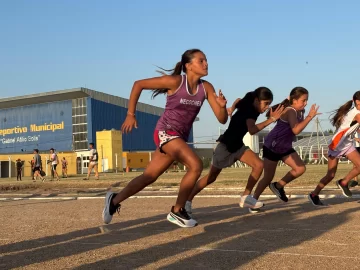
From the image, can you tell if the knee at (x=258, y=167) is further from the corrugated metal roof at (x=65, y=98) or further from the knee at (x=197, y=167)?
the corrugated metal roof at (x=65, y=98)

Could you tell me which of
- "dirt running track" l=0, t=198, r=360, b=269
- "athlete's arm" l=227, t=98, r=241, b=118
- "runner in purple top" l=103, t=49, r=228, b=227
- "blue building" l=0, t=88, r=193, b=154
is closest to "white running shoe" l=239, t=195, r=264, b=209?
"dirt running track" l=0, t=198, r=360, b=269

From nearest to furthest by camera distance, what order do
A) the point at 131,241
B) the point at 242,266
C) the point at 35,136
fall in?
the point at 242,266 → the point at 131,241 → the point at 35,136

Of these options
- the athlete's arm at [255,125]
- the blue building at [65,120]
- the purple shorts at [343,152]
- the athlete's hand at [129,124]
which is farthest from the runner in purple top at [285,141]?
the blue building at [65,120]

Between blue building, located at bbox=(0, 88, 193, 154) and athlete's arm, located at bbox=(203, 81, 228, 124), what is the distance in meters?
60.1

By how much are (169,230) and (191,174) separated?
68cm

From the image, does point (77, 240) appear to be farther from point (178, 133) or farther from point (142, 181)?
point (178, 133)

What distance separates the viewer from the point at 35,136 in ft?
234

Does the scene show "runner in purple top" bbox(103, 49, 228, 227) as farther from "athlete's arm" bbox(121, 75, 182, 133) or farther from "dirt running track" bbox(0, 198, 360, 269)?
"dirt running track" bbox(0, 198, 360, 269)

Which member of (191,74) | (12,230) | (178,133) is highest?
(191,74)

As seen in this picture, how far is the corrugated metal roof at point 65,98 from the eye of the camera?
68400 mm

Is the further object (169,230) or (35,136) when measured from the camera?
(35,136)

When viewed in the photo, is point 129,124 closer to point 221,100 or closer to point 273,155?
point 221,100

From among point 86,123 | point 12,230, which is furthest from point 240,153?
point 86,123

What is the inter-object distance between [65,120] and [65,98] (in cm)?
414
